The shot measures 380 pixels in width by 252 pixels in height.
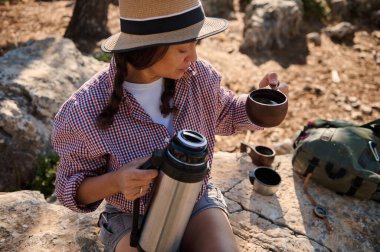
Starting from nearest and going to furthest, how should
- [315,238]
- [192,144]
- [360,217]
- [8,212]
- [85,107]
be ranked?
1. [192,144]
2. [85,107]
3. [8,212]
4. [315,238]
5. [360,217]

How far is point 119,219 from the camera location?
2.48 meters

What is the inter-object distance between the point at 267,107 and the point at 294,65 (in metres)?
5.18

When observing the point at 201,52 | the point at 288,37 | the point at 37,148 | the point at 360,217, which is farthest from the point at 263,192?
the point at 288,37

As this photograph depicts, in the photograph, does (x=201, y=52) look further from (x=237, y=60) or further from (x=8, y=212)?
(x=8, y=212)

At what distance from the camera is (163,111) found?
241cm

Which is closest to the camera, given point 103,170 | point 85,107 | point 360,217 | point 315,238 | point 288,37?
point 85,107

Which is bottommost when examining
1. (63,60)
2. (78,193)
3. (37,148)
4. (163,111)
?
(37,148)

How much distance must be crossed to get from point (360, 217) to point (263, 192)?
92cm

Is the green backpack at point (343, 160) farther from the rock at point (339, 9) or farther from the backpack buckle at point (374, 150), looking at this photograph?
the rock at point (339, 9)

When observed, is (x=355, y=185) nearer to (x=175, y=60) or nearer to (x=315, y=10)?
(x=175, y=60)

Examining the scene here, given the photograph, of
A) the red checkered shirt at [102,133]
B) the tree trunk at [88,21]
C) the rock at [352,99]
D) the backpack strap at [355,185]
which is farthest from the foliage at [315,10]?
the red checkered shirt at [102,133]

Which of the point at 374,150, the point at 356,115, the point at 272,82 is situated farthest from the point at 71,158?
the point at 356,115

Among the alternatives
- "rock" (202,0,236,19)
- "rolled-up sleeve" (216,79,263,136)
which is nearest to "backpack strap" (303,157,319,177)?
"rolled-up sleeve" (216,79,263,136)

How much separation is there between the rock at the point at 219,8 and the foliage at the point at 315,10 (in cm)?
172
